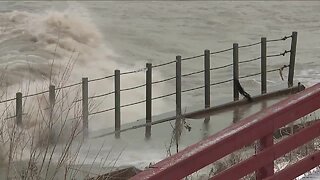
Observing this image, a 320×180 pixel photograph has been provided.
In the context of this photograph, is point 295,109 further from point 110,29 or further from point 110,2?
point 110,2

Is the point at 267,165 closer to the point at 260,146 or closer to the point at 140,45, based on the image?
the point at 260,146

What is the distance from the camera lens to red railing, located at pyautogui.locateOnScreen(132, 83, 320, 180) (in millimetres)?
3305

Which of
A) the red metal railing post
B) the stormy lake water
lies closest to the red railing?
the red metal railing post

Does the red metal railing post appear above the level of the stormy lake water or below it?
above

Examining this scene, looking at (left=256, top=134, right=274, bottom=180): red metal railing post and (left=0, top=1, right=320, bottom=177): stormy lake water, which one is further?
(left=0, top=1, right=320, bottom=177): stormy lake water

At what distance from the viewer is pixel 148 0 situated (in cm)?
4197

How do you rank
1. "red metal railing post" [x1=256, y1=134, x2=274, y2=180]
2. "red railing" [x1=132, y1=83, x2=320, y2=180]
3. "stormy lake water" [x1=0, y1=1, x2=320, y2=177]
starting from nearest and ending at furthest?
"red railing" [x1=132, y1=83, x2=320, y2=180] < "red metal railing post" [x1=256, y1=134, x2=274, y2=180] < "stormy lake water" [x1=0, y1=1, x2=320, y2=177]

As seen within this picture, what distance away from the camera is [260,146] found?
403 centimetres

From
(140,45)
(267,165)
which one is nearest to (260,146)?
(267,165)

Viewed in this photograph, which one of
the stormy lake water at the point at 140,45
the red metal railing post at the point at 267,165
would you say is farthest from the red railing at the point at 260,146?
the stormy lake water at the point at 140,45

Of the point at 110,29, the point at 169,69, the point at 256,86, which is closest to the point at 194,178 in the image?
the point at 256,86

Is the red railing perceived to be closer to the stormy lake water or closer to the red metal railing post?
the red metal railing post

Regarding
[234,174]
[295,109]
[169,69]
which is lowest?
[169,69]

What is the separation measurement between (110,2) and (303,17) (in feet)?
41.5
